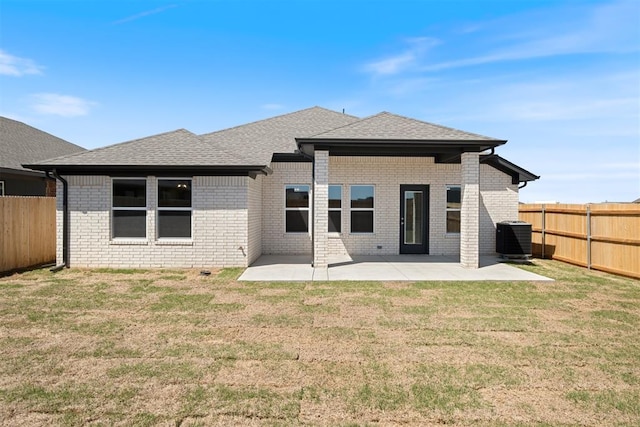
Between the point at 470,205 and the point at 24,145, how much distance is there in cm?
2147

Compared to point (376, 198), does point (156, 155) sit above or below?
above

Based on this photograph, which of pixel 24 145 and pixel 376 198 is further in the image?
pixel 24 145

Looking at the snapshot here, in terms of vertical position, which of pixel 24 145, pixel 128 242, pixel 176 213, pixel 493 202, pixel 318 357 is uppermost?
pixel 24 145

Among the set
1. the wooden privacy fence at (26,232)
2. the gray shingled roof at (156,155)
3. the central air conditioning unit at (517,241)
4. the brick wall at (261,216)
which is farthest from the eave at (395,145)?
the wooden privacy fence at (26,232)

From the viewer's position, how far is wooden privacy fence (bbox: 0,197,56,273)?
33.0 feet

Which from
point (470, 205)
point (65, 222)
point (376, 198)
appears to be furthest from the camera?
point (376, 198)

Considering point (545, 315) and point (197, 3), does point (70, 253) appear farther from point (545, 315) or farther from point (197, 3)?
point (545, 315)

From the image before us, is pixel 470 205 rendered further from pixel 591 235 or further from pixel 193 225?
pixel 193 225

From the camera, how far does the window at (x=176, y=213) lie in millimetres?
10562

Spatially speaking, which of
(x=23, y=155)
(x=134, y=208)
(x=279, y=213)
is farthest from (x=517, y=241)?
(x=23, y=155)

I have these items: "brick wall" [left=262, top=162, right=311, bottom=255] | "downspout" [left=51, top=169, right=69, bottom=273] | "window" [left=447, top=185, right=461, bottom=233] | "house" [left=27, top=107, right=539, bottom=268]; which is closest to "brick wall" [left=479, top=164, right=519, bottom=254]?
"window" [left=447, top=185, right=461, bottom=233]

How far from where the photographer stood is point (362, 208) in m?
13.3

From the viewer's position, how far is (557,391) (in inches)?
141

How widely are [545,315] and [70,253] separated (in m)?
12.8
